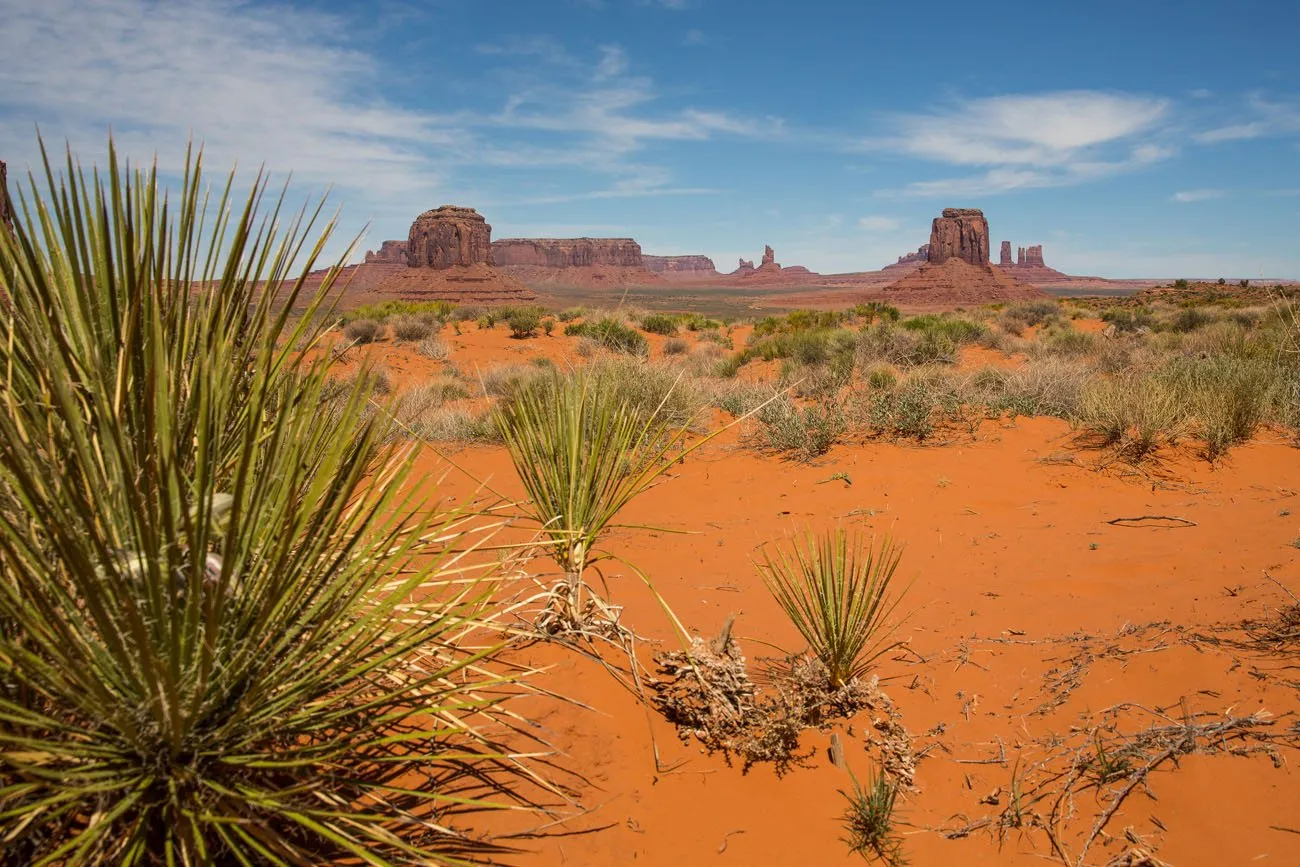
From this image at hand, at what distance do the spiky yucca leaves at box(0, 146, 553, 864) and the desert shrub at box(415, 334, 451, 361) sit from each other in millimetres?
15964

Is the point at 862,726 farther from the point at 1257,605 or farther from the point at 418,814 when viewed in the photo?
the point at 1257,605

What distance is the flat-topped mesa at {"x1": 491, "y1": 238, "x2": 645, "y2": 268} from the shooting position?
133250 millimetres

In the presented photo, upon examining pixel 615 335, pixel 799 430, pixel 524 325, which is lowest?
pixel 799 430

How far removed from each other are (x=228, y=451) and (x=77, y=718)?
636 mm

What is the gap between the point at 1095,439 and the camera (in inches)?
307

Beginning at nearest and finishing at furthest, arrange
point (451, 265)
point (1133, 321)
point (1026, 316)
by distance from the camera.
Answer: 1. point (1133, 321)
2. point (1026, 316)
3. point (451, 265)

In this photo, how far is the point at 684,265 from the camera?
18888 centimetres

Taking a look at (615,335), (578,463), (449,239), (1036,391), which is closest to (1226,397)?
(1036,391)

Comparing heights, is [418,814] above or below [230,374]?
below

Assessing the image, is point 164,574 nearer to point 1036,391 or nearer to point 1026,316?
point 1036,391

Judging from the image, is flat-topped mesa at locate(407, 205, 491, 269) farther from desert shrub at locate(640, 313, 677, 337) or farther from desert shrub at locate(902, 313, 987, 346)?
desert shrub at locate(902, 313, 987, 346)

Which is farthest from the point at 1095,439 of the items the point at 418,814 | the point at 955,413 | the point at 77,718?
the point at 77,718

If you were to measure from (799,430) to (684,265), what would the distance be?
186 meters

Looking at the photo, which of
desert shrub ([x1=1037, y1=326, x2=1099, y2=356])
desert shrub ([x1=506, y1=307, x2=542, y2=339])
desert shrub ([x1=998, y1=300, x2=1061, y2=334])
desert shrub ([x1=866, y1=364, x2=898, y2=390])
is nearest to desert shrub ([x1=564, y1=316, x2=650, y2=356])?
desert shrub ([x1=506, y1=307, x2=542, y2=339])
